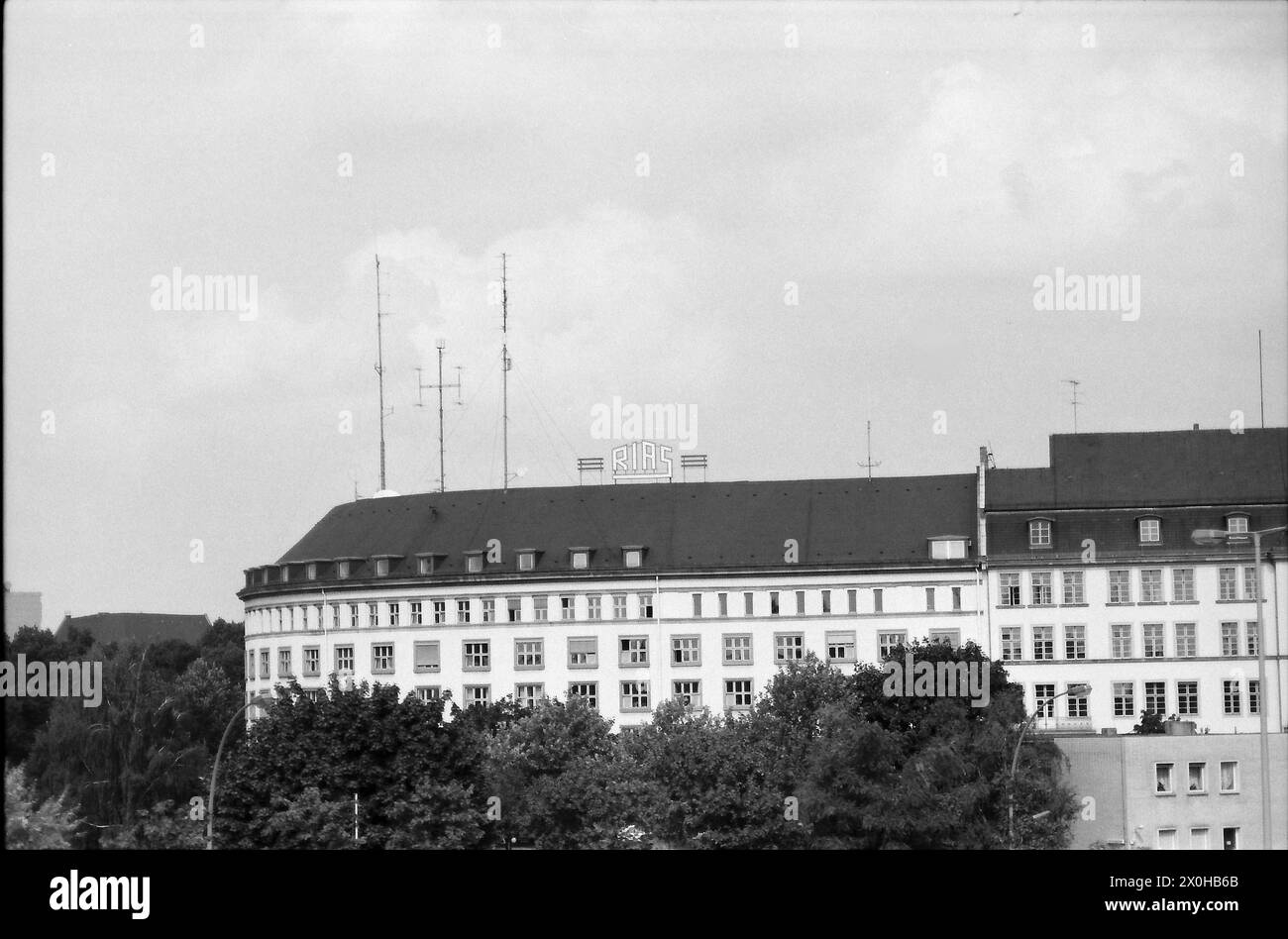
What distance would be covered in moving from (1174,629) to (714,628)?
2449 cm

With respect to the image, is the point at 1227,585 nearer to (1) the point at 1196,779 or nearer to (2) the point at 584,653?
(2) the point at 584,653

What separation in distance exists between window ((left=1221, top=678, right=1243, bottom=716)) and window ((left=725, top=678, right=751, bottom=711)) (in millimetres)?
24599

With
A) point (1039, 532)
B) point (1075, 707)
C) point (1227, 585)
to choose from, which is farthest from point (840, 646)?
point (1227, 585)

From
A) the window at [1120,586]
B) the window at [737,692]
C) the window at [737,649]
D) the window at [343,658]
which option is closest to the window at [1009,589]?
the window at [1120,586]

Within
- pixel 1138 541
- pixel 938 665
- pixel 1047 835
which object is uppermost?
pixel 1138 541

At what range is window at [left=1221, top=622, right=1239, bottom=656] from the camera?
111 m

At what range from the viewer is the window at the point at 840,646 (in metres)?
115

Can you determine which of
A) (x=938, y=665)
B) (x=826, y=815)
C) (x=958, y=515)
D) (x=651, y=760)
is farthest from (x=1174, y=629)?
(x=826, y=815)

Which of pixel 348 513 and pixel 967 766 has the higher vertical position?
pixel 348 513

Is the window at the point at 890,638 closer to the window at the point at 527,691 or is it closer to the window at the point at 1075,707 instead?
the window at the point at 1075,707

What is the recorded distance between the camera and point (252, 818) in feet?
197

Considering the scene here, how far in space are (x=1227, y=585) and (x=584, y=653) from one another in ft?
114

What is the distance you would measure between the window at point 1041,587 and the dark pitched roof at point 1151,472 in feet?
12.5

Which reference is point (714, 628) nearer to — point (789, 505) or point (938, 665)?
point (789, 505)
